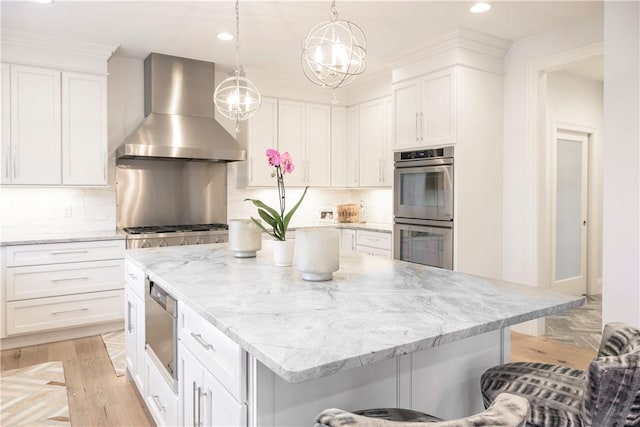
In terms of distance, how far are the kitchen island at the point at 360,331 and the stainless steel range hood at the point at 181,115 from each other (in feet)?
7.86

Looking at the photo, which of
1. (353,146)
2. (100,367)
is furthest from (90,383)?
(353,146)

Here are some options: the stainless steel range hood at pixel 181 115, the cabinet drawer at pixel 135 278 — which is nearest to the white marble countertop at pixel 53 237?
the stainless steel range hood at pixel 181 115

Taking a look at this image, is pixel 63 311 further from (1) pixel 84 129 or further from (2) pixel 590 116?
(2) pixel 590 116

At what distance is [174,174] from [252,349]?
13.0ft

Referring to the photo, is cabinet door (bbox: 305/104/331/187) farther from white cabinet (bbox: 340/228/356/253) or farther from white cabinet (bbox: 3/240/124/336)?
white cabinet (bbox: 3/240/124/336)

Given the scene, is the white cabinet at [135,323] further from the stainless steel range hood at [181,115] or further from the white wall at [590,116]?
the white wall at [590,116]

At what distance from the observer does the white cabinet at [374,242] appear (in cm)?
469

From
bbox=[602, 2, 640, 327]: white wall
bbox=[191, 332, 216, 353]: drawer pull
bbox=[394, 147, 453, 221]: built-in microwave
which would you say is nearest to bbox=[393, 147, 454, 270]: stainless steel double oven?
bbox=[394, 147, 453, 221]: built-in microwave

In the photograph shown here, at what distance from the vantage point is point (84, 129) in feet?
13.3

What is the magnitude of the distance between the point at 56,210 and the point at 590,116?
6121 millimetres

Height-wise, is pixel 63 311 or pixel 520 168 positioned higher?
pixel 520 168

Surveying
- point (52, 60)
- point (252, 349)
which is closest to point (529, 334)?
point (252, 349)

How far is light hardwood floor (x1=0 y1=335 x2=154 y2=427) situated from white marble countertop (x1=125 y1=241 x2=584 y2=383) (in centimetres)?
96

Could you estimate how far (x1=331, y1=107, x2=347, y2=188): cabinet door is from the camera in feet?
18.2
